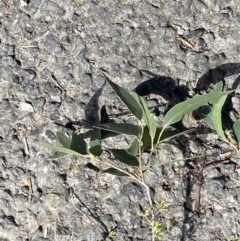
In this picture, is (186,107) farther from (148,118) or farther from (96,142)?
(96,142)

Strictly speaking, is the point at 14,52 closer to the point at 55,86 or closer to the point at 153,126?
the point at 55,86

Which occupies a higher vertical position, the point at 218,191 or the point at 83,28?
the point at 83,28

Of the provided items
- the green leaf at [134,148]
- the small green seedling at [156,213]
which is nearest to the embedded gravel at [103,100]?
the small green seedling at [156,213]

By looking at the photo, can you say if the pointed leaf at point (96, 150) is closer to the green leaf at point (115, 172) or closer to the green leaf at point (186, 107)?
the green leaf at point (115, 172)

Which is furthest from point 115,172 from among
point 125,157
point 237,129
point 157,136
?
point 237,129

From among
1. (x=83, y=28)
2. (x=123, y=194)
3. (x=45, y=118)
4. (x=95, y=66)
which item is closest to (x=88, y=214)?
(x=123, y=194)

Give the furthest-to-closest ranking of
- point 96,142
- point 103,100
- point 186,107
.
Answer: point 103,100 → point 96,142 → point 186,107

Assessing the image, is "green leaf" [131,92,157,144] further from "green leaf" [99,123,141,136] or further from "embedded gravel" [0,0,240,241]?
"embedded gravel" [0,0,240,241]
